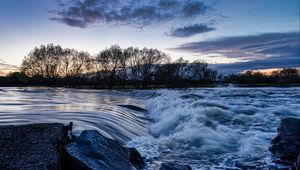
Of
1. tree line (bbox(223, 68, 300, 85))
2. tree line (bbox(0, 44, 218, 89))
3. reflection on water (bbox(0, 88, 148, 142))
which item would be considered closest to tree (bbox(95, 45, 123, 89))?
tree line (bbox(0, 44, 218, 89))

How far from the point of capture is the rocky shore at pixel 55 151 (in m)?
5.28

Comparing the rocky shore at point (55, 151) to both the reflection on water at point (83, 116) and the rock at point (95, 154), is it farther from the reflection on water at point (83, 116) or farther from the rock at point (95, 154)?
the reflection on water at point (83, 116)

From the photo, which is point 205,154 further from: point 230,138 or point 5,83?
point 5,83

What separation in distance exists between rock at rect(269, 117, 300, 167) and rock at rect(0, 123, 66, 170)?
5.65 m

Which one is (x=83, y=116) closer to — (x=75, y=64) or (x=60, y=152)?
(x=60, y=152)

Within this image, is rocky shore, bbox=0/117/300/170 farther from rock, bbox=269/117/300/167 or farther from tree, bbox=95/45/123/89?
tree, bbox=95/45/123/89

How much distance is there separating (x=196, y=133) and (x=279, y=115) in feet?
25.9

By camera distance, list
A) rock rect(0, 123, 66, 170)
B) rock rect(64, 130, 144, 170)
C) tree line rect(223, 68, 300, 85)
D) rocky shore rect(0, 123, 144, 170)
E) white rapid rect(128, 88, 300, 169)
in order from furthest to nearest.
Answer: tree line rect(223, 68, 300, 85) < white rapid rect(128, 88, 300, 169) < rock rect(64, 130, 144, 170) < rocky shore rect(0, 123, 144, 170) < rock rect(0, 123, 66, 170)

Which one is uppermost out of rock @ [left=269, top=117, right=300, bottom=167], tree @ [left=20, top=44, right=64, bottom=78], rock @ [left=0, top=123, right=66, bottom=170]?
tree @ [left=20, top=44, right=64, bottom=78]

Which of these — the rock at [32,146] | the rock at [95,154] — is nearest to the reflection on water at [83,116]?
the rock at [32,146]

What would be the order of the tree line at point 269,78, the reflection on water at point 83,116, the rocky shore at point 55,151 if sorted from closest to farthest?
the rocky shore at point 55,151 < the reflection on water at point 83,116 < the tree line at point 269,78

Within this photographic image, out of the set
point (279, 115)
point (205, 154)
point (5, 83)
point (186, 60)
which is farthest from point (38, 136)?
point (186, 60)

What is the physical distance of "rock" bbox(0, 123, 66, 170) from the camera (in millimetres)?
5148

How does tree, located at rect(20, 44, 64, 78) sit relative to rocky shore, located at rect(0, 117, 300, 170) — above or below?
above
